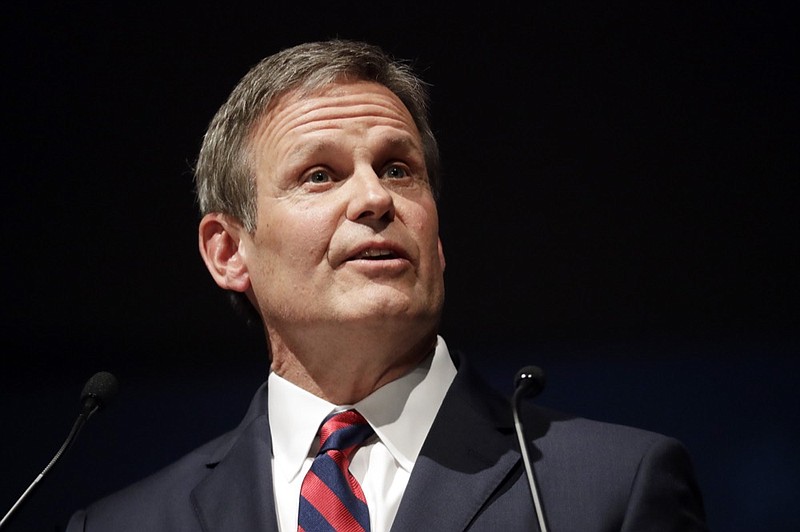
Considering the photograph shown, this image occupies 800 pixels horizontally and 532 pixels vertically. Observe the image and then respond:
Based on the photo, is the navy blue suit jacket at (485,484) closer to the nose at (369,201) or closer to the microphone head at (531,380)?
the microphone head at (531,380)

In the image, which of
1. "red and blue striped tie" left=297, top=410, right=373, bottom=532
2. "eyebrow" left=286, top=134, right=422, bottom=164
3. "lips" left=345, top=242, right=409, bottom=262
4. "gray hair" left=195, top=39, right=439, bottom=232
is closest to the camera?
"red and blue striped tie" left=297, top=410, right=373, bottom=532

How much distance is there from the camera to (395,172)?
2420 mm

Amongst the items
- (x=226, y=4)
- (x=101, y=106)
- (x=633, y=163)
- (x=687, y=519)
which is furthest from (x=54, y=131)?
(x=687, y=519)

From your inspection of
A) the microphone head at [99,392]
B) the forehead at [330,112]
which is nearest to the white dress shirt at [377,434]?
the microphone head at [99,392]

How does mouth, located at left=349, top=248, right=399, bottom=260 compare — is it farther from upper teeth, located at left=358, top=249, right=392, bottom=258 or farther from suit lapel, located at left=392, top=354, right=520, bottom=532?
suit lapel, located at left=392, top=354, right=520, bottom=532

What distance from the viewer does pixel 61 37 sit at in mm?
3154

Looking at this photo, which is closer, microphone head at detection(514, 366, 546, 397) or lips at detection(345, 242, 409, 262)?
microphone head at detection(514, 366, 546, 397)

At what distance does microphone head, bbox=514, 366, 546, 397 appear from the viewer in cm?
199

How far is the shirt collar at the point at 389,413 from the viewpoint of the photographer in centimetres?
224

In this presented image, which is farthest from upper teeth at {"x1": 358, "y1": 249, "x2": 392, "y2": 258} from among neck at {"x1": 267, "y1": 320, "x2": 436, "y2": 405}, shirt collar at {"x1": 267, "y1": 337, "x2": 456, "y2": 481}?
shirt collar at {"x1": 267, "y1": 337, "x2": 456, "y2": 481}

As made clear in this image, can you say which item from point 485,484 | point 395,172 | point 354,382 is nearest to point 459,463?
point 485,484

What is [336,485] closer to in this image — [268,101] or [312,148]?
[312,148]

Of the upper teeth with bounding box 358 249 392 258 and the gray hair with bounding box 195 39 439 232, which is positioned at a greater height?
the gray hair with bounding box 195 39 439 232

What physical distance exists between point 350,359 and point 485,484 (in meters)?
0.38
